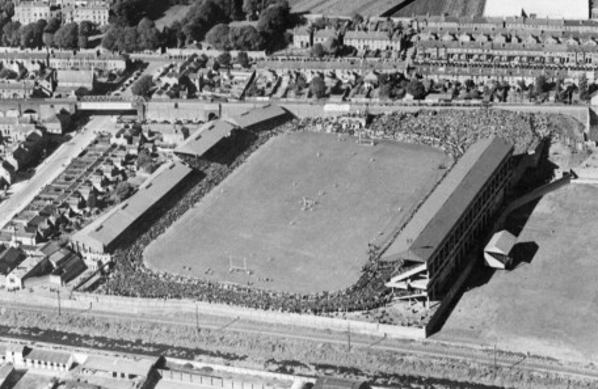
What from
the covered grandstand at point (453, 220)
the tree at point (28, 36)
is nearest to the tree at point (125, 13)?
the tree at point (28, 36)

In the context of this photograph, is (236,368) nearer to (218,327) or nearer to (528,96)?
(218,327)

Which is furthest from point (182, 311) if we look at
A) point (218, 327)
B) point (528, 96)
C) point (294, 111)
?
point (528, 96)

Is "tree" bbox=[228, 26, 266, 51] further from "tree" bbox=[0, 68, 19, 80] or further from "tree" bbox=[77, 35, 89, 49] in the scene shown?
"tree" bbox=[0, 68, 19, 80]

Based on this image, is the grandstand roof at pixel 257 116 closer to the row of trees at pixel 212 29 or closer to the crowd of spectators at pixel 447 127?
the crowd of spectators at pixel 447 127

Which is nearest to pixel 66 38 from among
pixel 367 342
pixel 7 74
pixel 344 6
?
pixel 7 74

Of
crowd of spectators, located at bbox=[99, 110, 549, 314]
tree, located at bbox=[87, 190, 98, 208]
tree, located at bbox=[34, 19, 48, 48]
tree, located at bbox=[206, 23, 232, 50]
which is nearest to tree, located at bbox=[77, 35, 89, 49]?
tree, located at bbox=[34, 19, 48, 48]

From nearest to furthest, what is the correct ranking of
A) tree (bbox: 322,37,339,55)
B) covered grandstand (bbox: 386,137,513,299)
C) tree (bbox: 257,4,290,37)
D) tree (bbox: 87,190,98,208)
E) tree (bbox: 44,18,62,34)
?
covered grandstand (bbox: 386,137,513,299), tree (bbox: 87,190,98,208), tree (bbox: 322,37,339,55), tree (bbox: 257,4,290,37), tree (bbox: 44,18,62,34)
